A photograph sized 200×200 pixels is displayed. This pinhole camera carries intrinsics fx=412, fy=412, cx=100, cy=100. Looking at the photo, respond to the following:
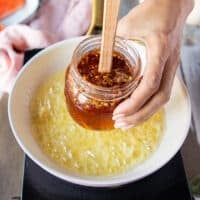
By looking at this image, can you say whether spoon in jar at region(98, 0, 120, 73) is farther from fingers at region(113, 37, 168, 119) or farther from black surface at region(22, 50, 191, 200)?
black surface at region(22, 50, 191, 200)

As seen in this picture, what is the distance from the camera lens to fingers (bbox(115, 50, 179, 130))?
486 mm

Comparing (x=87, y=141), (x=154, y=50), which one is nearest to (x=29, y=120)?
(x=87, y=141)

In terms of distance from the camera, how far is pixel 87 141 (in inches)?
21.1

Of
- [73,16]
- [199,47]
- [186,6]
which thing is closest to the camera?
[186,6]

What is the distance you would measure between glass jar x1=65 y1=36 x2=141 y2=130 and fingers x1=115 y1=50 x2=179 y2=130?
2 centimetres

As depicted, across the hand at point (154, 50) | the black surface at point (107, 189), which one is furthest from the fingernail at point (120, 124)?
the black surface at point (107, 189)

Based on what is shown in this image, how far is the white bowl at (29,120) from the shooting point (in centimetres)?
49

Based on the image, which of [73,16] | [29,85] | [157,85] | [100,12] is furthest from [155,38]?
[73,16]

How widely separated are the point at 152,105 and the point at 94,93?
73 millimetres

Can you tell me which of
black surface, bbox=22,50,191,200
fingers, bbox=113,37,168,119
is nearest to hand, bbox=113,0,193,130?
fingers, bbox=113,37,168,119

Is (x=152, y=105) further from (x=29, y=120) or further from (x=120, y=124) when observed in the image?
(x=29, y=120)

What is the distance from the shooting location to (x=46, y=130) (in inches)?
21.4

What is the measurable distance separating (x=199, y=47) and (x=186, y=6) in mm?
158

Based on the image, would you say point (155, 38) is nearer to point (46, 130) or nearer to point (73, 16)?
point (46, 130)
